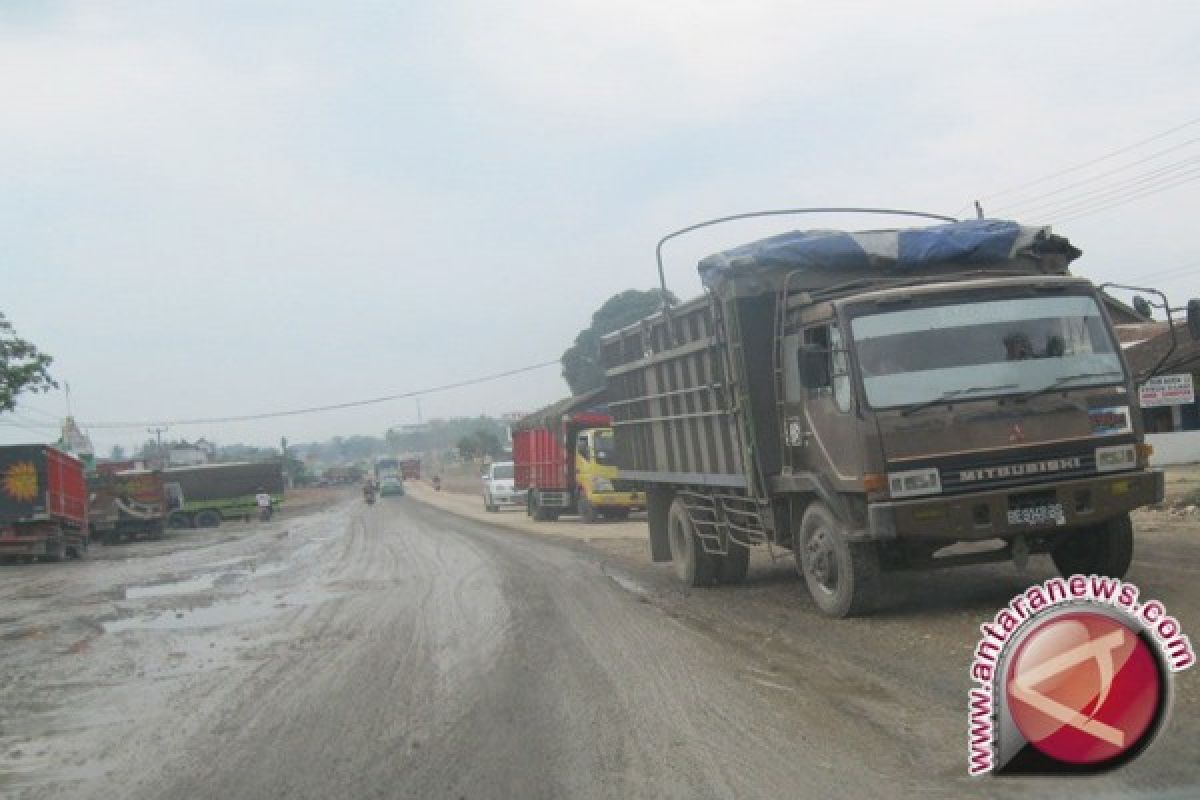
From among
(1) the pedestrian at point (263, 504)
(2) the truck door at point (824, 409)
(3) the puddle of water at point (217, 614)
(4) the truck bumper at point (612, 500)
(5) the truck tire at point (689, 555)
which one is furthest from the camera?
(1) the pedestrian at point (263, 504)

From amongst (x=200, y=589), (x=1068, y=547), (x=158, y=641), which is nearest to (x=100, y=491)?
(x=200, y=589)

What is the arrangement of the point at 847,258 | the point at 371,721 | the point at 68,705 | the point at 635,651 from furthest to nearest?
the point at 847,258, the point at 635,651, the point at 68,705, the point at 371,721

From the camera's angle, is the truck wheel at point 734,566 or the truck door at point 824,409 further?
the truck wheel at point 734,566

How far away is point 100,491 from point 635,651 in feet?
113

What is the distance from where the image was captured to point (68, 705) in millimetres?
7559

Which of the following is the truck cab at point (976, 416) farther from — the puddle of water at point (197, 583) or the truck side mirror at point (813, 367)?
the puddle of water at point (197, 583)

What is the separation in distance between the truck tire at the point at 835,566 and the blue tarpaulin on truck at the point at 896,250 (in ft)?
6.59

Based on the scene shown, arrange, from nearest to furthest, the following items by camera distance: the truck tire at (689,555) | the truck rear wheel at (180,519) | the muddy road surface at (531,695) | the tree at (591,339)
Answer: the muddy road surface at (531,695) < the truck tire at (689,555) < the truck rear wheel at (180,519) < the tree at (591,339)

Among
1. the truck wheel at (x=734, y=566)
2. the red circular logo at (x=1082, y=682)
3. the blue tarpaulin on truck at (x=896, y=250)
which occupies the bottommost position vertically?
the truck wheel at (x=734, y=566)

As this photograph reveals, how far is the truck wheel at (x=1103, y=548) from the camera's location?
8719 millimetres

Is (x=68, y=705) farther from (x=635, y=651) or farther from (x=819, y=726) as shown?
(x=819, y=726)

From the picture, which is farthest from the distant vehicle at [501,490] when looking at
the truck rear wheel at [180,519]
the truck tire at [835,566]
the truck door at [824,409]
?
the truck door at [824,409]

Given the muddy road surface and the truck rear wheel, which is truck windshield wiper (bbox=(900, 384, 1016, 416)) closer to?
the muddy road surface

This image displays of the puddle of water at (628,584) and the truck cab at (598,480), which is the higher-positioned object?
the truck cab at (598,480)
